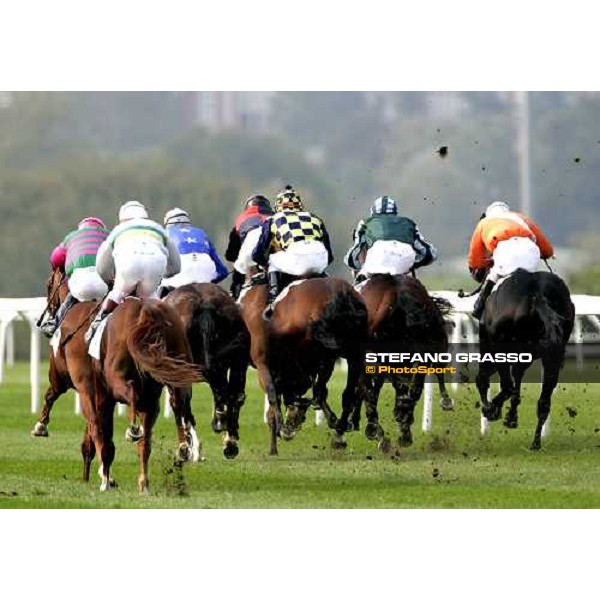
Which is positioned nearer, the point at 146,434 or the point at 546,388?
the point at 146,434

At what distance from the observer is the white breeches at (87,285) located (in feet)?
39.9

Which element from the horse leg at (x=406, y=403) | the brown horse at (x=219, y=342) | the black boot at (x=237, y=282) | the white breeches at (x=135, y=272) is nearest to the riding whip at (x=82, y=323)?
the white breeches at (x=135, y=272)

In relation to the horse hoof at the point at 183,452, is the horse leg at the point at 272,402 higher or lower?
higher

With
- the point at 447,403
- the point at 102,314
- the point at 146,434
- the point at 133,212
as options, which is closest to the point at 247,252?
the point at 447,403

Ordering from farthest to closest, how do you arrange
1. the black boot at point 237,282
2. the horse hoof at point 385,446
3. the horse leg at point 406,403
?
the black boot at point 237,282
the horse leg at point 406,403
the horse hoof at point 385,446

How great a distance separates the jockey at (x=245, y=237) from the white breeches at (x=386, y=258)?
922 mm

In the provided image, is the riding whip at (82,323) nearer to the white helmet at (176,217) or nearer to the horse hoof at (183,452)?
the horse hoof at (183,452)

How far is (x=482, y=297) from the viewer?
46.1 feet

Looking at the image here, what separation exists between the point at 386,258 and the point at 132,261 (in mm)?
3175

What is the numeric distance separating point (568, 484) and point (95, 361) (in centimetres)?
305

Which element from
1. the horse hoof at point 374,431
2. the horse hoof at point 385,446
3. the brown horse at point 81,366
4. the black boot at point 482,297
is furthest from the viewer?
the black boot at point 482,297

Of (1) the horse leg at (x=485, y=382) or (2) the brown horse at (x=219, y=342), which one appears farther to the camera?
(1) the horse leg at (x=485, y=382)

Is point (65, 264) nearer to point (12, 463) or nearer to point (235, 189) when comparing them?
point (12, 463)

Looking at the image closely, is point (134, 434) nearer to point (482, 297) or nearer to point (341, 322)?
point (341, 322)
